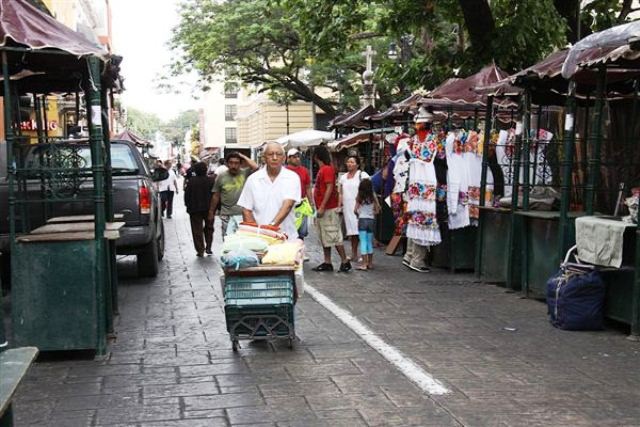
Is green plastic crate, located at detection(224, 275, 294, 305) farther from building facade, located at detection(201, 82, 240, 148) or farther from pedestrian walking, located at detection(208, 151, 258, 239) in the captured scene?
building facade, located at detection(201, 82, 240, 148)

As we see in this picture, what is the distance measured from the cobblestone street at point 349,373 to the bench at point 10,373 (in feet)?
6.42

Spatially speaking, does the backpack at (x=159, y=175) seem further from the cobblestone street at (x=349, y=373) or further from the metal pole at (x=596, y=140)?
the metal pole at (x=596, y=140)

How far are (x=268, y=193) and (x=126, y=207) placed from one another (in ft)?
13.8

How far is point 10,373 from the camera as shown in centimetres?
305

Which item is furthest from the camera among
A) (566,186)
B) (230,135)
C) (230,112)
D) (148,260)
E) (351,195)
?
(230,112)

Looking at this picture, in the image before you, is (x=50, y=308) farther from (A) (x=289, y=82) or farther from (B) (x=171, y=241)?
(A) (x=289, y=82)

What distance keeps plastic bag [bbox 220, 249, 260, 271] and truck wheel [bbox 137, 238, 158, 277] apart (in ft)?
16.2

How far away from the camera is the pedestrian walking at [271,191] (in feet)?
24.6

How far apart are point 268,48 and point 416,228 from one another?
18.5m

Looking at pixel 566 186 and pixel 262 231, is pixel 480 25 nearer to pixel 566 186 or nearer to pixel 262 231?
pixel 566 186

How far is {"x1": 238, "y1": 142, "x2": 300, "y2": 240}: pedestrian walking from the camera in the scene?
7.51m

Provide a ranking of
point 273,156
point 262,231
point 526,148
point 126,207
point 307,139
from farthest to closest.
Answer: point 307,139 → point 126,207 → point 526,148 → point 273,156 → point 262,231

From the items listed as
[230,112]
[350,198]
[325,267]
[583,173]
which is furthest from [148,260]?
[230,112]

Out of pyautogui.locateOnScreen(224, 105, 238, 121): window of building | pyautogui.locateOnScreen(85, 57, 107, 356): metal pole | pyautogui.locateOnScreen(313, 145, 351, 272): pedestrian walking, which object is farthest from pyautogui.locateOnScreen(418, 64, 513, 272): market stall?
pyautogui.locateOnScreen(224, 105, 238, 121): window of building
